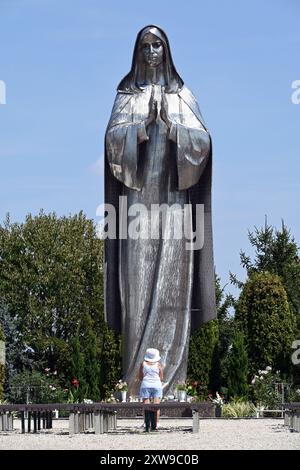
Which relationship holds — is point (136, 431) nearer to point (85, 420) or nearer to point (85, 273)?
point (85, 420)

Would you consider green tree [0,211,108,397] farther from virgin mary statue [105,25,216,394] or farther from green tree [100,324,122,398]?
virgin mary statue [105,25,216,394]

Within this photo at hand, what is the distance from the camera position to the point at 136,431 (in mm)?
19047

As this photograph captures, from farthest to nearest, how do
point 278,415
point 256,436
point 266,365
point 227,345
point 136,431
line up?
1. point 227,345
2. point 266,365
3. point 278,415
4. point 136,431
5. point 256,436

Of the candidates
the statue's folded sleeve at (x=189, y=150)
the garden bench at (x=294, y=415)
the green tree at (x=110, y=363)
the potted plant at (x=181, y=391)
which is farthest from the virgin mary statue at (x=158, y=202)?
the green tree at (x=110, y=363)

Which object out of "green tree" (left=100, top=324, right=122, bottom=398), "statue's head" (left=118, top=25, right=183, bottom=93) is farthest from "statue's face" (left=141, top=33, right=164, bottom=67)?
"green tree" (left=100, top=324, right=122, bottom=398)

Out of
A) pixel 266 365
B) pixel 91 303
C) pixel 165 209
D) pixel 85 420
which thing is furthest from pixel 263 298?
pixel 91 303

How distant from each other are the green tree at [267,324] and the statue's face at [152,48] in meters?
8.57

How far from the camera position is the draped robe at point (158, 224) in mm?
23703

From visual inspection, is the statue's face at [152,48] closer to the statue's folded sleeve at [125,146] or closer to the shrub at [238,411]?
the statue's folded sleeve at [125,146]

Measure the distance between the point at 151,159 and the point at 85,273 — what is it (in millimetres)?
21147

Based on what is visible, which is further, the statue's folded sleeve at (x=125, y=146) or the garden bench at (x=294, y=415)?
the statue's folded sleeve at (x=125, y=146)

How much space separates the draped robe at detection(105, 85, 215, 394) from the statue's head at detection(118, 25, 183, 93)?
0.28 meters

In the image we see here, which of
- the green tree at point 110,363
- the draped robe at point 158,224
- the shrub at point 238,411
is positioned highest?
the draped robe at point 158,224

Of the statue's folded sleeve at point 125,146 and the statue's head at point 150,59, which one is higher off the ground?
the statue's head at point 150,59
